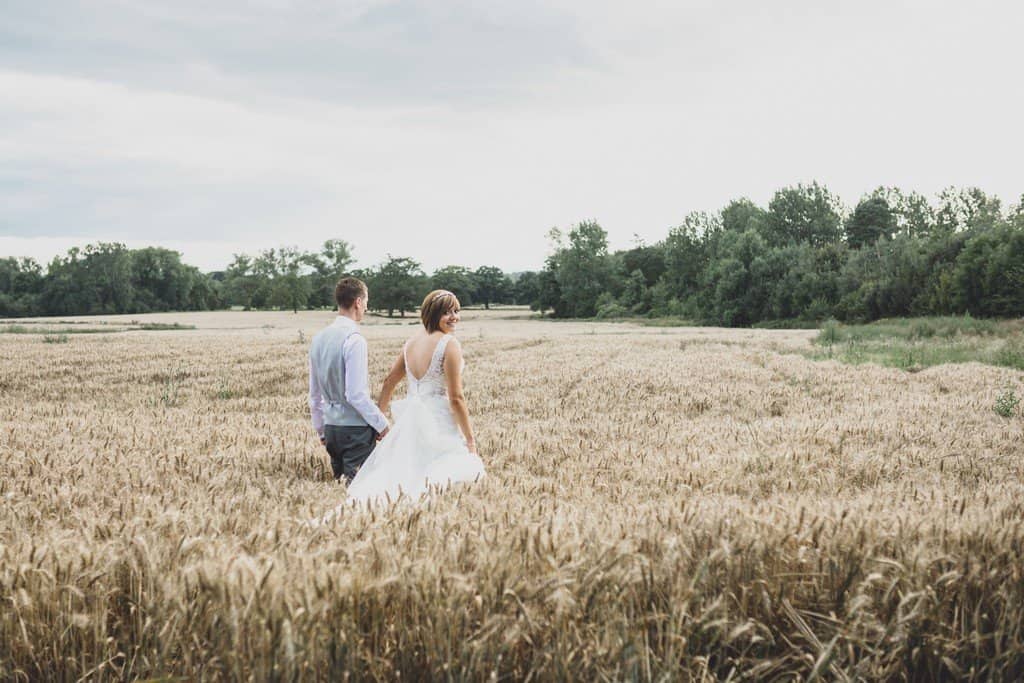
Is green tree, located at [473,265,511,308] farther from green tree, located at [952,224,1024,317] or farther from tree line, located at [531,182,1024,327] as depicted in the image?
green tree, located at [952,224,1024,317]

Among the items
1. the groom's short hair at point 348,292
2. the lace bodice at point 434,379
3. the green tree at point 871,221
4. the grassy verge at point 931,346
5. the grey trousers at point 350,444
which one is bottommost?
the grassy verge at point 931,346

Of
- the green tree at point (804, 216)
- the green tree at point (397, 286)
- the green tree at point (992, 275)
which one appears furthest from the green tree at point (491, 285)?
the green tree at point (992, 275)

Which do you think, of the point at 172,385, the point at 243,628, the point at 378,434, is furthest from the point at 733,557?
the point at 172,385

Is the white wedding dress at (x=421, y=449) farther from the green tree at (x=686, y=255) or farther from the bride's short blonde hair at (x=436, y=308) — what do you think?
the green tree at (x=686, y=255)

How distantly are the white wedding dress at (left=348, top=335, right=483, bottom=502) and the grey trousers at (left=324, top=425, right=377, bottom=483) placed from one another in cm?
51

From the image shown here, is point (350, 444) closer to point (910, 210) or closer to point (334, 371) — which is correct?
point (334, 371)

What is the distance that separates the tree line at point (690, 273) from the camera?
70.6 meters

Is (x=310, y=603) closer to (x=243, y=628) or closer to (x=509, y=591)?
(x=243, y=628)

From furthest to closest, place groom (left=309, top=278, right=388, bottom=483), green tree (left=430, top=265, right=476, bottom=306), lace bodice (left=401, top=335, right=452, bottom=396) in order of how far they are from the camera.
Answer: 1. green tree (left=430, top=265, right=476, bottom=306)
2. groom (left=309, top=278, right=388, bottom=483)
3. lace bodice (left=401, top=335, right=452, bottom=396)

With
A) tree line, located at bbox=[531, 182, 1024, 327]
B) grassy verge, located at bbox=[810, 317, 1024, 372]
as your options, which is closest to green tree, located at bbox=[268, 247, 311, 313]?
tree line, located at bbox=[531, 182, 1024, 327]

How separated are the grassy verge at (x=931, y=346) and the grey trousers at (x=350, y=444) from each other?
59.6 ft

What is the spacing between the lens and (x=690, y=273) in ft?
372

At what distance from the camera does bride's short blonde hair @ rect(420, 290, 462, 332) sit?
662cm

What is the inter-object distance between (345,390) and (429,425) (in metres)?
1.05
